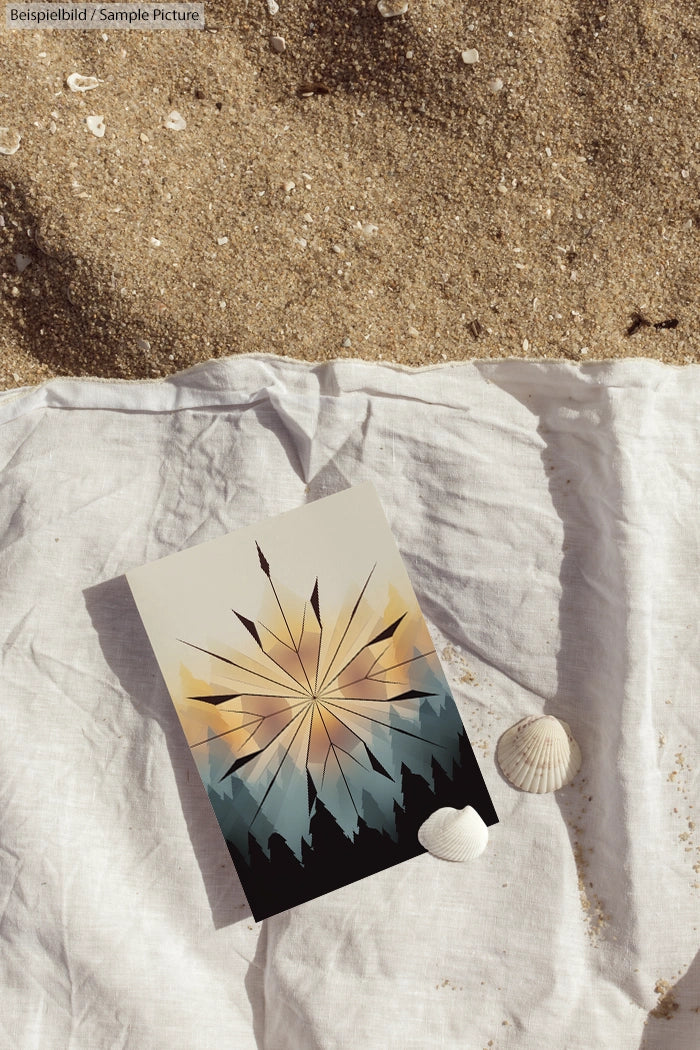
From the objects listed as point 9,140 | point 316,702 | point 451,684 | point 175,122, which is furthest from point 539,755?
point 9,140

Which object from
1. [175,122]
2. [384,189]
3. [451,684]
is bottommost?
[451,684]

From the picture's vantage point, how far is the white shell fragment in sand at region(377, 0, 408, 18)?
108 cm

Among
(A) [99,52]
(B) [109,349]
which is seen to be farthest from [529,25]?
(B) [109,349]

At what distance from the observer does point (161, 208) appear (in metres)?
1.08

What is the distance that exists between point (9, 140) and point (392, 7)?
24.0 inches

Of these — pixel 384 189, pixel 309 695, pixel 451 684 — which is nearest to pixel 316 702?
pixel 309 695

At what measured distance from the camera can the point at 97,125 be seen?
3.54 ft

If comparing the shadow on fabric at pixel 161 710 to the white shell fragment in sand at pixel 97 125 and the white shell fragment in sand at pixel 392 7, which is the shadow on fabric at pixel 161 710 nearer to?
the white shell fragment in sand at pixel 97 125

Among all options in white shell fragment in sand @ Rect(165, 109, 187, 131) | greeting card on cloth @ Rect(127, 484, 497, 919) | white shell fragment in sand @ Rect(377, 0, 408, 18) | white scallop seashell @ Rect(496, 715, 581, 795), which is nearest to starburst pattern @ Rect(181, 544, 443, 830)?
greeting card on cloth @ Rect(127, 484, 497, 919)

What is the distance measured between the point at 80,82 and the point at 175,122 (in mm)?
149

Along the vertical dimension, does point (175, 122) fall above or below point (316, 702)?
above

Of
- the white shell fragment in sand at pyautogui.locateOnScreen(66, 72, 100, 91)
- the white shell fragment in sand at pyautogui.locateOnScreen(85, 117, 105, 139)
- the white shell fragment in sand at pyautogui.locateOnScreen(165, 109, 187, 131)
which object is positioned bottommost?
the white shell fragment in sand at pyautogui.locateOnScreen(165, 109, 187, 131)

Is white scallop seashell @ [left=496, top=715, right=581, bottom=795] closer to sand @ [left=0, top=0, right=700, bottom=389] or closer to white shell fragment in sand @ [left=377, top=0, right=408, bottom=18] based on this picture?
sand @ [left=0, top=0, right=700, bottom=389]

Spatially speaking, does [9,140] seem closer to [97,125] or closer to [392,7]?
[97,125]
